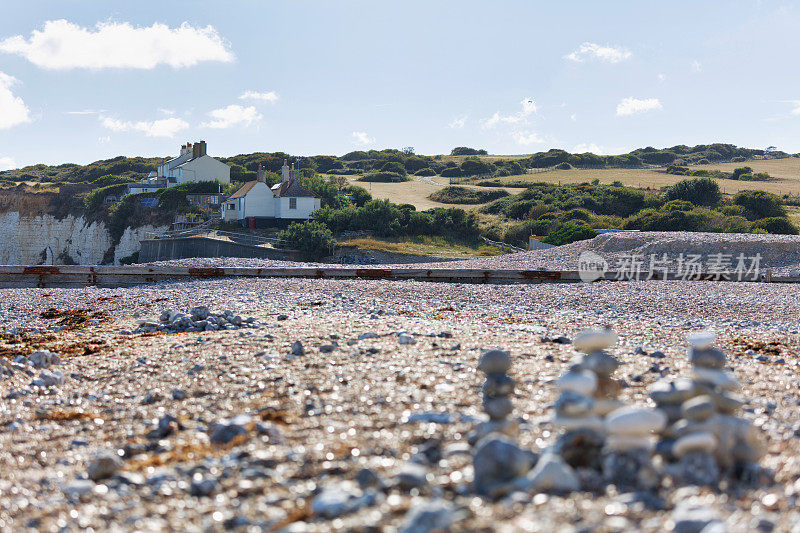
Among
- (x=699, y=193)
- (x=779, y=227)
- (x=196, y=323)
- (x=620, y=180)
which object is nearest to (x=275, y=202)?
(x=779, y=227)

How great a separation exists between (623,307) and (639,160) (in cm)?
9974

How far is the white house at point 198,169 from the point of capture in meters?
64.8

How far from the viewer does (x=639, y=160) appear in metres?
105

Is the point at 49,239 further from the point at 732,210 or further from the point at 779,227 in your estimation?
the point at 779,227

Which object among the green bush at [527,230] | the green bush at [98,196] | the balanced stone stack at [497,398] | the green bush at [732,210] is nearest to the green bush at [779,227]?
the green bush at [732,210]

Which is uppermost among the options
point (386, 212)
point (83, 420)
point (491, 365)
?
point (386, 212)

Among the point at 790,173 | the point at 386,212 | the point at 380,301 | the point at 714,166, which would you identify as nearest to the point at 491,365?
the point at 380,301

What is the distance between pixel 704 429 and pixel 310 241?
118 feet

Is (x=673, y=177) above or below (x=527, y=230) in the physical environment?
above

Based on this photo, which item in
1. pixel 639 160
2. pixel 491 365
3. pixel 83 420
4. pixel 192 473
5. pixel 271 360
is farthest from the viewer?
pixel 639 160

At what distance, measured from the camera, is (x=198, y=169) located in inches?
2549

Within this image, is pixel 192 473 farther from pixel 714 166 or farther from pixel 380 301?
pixel 714 166

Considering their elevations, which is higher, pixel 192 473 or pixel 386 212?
pixel 386 212

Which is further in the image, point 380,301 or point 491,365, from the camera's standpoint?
point 380,301
